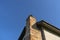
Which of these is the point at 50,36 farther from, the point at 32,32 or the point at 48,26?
the point at 32,32

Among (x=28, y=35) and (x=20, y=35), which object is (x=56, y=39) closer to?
(x=28, y=35)

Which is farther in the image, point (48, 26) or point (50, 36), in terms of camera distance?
point (48, 26)

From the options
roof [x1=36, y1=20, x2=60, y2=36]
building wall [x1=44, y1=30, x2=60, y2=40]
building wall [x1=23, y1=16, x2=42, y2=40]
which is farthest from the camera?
roof [x1=36, y1=20, x2=60, y2=36]

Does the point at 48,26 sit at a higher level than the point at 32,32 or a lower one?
higher

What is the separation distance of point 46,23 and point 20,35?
316 cm

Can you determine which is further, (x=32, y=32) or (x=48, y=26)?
(x=48, y=26)

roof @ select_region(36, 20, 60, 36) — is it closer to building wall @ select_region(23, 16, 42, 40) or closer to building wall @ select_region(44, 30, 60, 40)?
building wall @ select_region(44, 30, 60, 40)

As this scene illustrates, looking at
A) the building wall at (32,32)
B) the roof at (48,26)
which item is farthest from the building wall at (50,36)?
the building wall at (32,32)

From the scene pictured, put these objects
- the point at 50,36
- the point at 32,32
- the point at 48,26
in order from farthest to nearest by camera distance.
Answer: the point at 48,26, the point at 50,36, the point at 32,32

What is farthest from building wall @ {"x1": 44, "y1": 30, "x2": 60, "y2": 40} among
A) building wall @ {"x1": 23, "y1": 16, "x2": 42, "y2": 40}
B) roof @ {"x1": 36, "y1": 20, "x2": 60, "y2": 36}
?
building wall @ {"x1": 23, "y1": 16, "x2": 42, "y2": 40}

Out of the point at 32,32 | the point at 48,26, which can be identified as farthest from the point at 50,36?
the point at 32,32

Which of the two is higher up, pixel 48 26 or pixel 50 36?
pixel 48 26

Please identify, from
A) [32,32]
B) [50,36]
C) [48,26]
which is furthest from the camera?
[48,26]

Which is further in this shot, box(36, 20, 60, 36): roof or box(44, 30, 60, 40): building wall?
box(36, 20, 60, 36): roof
